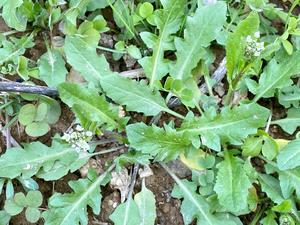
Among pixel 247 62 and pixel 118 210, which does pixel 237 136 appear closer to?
pixel 247 62

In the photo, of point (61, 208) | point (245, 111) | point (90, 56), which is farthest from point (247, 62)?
point (61, 208)

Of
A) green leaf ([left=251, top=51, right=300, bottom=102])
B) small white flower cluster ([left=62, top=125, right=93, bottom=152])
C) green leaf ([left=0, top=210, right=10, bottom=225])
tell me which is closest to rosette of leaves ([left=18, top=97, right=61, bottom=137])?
small white flower cluster ([left=62, top=125, right=93, bottom=152])

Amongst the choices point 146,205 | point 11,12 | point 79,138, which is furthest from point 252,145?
point 11,12

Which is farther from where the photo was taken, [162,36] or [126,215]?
[162,36]

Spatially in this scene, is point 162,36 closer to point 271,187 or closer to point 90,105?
point 90,105

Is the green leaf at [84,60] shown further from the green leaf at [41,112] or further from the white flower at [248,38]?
the white flower at [248,38]

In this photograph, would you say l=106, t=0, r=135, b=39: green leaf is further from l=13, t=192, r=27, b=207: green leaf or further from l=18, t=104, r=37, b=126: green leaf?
l=13, t=192, r=27, b=207: green leaf
